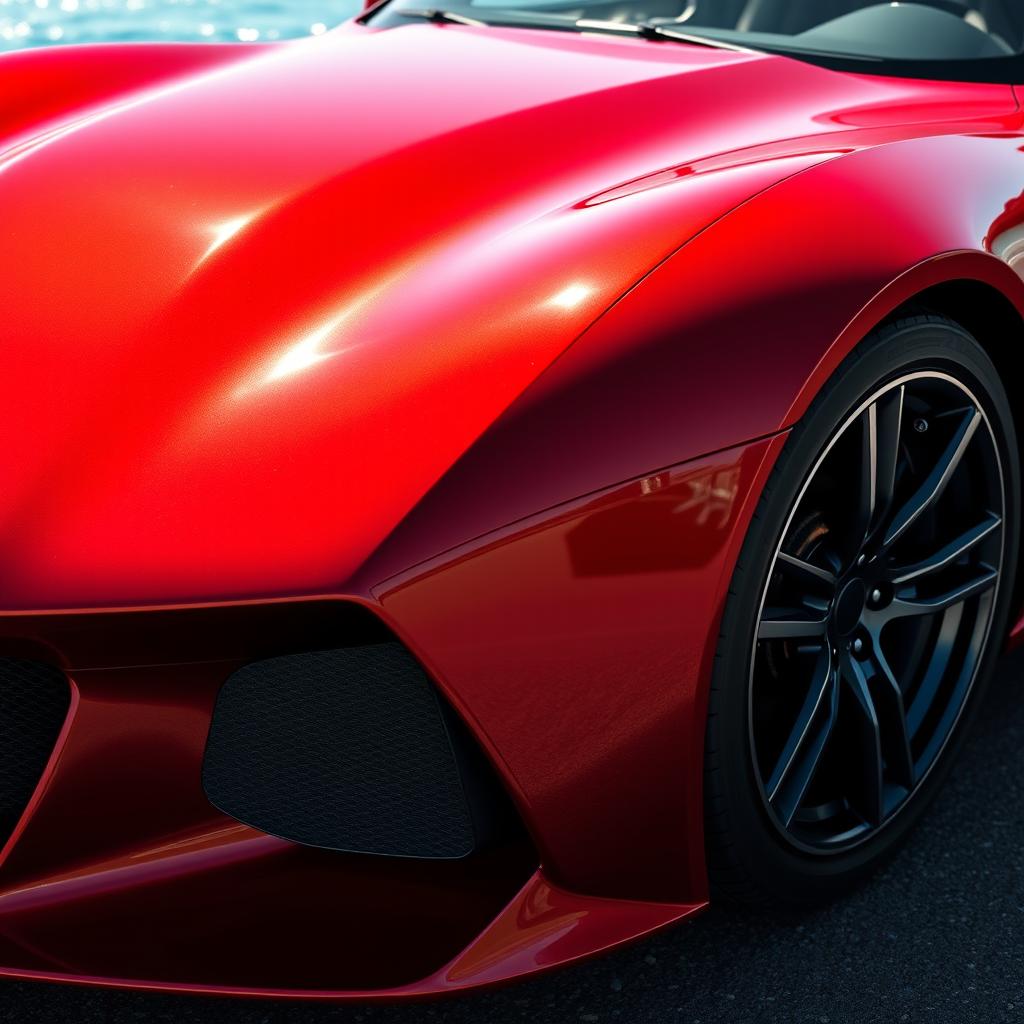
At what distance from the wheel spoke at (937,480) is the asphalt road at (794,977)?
0.53 meters

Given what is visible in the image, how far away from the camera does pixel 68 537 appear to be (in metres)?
1.26

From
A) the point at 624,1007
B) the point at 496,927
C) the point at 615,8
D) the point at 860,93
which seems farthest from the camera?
the point at 615,8

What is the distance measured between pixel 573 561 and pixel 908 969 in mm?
829

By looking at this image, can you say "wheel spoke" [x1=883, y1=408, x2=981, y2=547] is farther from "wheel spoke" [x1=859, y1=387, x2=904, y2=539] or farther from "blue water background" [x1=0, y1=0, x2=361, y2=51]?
"blue water background" [x1=0, y1=0, x2=361, y2=51]

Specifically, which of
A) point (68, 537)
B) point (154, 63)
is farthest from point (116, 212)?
point (154, 63)

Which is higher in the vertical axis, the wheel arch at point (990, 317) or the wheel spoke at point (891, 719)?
the wheel arch at point (990, 317)

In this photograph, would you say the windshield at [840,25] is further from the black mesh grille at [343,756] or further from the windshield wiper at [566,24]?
the black mesh grille at [343,756]

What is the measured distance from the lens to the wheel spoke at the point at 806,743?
1676mm

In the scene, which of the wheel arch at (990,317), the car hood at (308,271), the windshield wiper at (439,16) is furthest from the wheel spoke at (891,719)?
the windshield wiper at (439,16)

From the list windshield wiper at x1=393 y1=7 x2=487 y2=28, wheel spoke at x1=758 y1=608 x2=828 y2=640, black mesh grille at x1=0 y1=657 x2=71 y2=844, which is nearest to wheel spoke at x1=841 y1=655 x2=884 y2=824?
wheel spoke at x1=758 y1=608 x2=828 y2=640

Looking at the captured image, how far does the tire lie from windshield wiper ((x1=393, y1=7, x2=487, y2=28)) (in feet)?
4.22

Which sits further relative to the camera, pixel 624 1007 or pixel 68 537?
pixel 624 1007

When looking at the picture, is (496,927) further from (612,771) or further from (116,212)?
(116,212)

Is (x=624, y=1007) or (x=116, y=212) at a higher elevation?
(x=116, y=212)
